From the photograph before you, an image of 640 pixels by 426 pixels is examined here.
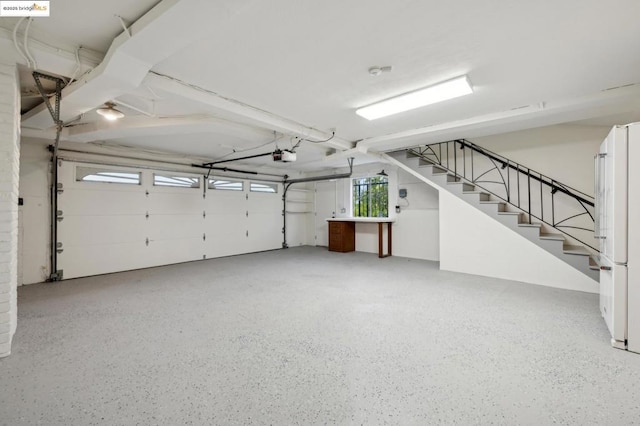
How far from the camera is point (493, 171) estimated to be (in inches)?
211

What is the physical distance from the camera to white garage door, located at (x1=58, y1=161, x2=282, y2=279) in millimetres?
4832

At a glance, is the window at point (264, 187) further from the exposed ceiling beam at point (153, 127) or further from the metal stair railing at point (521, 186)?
the metal stair railing at point (521, 186)

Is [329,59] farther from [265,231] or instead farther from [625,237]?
[265,231]

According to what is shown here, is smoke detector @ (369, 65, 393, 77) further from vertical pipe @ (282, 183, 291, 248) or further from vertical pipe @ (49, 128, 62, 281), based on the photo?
vertical pipe @ (282, 183, 291, 248)

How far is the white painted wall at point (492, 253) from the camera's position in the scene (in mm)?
4094

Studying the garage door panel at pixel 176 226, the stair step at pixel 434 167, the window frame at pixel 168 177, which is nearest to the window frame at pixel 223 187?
the window frame at pixel 168 177

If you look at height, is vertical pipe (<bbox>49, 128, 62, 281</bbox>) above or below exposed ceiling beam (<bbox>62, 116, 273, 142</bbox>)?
below

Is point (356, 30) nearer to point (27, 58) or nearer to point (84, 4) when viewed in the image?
point (84, 4)

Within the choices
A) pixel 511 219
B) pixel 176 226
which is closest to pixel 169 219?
pixel 176 226

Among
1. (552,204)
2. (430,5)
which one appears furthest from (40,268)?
(552,204)

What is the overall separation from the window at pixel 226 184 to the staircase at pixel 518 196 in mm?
4383

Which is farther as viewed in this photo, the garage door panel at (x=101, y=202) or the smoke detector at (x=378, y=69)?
the garage door panel at (x=101, y=202)

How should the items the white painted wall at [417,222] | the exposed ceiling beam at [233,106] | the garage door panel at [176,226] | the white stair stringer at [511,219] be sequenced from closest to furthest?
the exposed ceiling beam at [233,106] → the white stair stringer at [511,219] → the garage door panel at [176,226] → the white painted wall at [417,222]

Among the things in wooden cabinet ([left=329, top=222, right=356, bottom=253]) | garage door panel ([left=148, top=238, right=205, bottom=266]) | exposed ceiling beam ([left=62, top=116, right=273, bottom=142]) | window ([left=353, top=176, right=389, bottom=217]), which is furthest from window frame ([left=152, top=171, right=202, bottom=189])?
window ([left=353, top=176, right=389, bottom=217])
